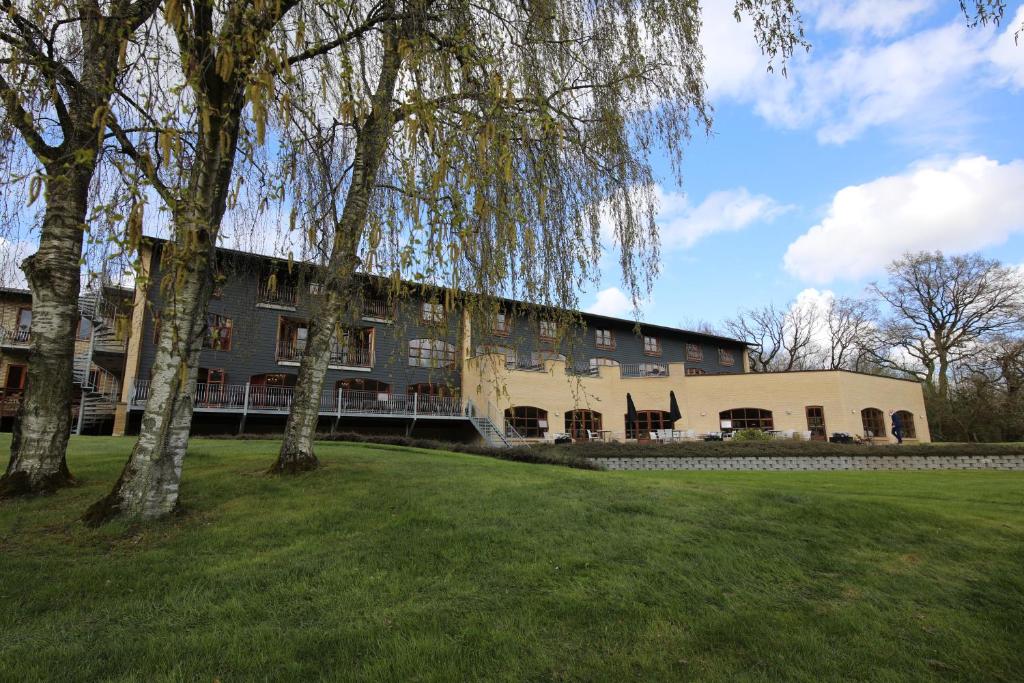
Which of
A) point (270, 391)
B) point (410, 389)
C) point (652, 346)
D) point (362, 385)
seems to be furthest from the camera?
point (652, 346)

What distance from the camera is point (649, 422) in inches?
1187

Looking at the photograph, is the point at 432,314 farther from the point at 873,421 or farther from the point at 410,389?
the point at 873,421

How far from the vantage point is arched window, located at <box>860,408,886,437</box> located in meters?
28.4

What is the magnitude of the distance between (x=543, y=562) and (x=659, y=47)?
4.98 metres

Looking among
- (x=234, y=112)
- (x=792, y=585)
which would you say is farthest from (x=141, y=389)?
(x=792, y=585)

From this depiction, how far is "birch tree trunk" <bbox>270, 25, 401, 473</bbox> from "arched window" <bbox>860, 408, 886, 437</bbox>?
28611 millimetres

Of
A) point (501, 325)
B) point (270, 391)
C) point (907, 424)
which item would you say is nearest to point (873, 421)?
point (907, 424)

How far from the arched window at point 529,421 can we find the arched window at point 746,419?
948cm

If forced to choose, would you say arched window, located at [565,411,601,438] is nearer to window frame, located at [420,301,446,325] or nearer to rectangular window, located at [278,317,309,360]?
rectangular window, located at [278,317,309,360]

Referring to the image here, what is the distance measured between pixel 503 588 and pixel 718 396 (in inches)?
1078

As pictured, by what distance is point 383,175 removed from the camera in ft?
17.9

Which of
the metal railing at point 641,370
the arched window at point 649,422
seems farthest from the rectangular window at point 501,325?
the metal railing at point 641,370

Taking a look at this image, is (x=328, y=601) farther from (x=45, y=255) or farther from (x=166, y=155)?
(x=45, y=255)

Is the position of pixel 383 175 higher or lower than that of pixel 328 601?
higher
